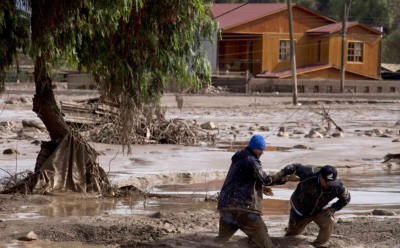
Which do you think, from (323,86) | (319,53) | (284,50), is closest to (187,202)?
(323,86)

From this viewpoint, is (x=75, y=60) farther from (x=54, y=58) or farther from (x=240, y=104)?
(x=240, y=104)

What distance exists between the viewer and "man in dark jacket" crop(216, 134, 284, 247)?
952cm

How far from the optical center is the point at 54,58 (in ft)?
37.9

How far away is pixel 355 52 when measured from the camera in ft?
200

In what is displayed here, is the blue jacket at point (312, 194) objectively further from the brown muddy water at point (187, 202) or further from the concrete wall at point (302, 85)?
the concrete wall at point (302, 85)

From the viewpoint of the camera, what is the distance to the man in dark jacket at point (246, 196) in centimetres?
952

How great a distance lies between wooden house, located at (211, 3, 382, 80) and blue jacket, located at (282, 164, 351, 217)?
45409mm

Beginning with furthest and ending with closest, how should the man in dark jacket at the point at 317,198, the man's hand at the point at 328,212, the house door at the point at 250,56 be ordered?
the house door at the point at 250,56 < the man's hand at the point at 328,212 < the man in dark jacket at the point at 317,198

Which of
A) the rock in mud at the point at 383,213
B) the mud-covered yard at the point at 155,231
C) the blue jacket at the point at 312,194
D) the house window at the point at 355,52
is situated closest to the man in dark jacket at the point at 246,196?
the mud-covered yard at the point at 155,231

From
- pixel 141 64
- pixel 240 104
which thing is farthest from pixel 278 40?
pixel 141 64

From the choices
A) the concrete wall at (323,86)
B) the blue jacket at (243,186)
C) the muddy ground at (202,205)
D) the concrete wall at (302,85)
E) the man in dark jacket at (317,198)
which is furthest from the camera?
the concrete wall at (323,86)

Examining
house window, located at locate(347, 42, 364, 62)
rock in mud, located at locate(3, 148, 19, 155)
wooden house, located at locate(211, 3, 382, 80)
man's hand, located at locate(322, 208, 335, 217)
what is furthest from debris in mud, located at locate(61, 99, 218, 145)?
house window, located at locate(347, 42, 364, 62)

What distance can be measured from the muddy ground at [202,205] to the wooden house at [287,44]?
718 inches

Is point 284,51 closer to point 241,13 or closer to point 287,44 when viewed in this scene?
point 287,44
